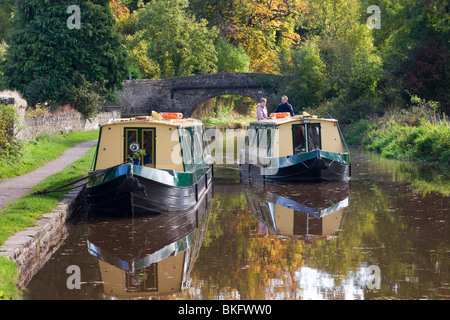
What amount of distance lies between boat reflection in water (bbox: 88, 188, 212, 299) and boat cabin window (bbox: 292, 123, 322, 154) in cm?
464

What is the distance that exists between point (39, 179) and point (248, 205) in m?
4.30

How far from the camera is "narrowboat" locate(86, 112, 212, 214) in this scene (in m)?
10.7

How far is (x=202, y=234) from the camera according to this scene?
9555mm

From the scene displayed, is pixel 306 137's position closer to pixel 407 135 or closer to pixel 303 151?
pixel 303 151

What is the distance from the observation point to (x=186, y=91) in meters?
43.5

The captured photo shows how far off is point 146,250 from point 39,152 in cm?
1005

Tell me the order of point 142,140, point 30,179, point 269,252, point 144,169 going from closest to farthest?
point 269,252 < point 144,169 < point 142,140 < point 30,179

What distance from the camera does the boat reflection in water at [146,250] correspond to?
272 inches

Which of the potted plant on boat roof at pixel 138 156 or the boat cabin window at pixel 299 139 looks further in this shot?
the boat cabin window at pixel 299 139

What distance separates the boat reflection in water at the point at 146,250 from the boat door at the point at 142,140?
4.24ft
